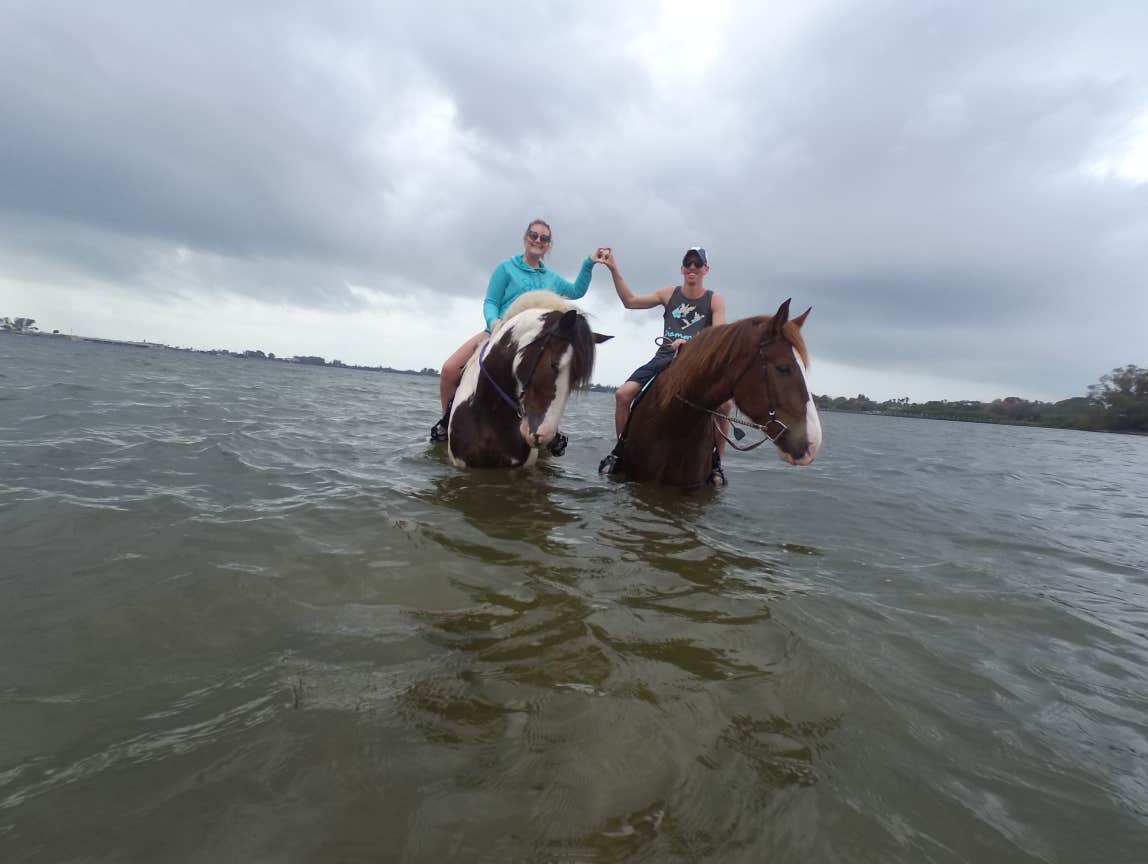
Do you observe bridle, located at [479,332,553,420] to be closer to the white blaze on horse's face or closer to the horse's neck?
the horse's neck

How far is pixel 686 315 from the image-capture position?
6.62 m

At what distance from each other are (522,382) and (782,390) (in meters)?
2.39

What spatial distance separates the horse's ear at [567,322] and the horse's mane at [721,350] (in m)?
1.26

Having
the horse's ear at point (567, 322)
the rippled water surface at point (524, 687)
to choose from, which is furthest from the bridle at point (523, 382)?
the rippled water surface at point (524, 687)

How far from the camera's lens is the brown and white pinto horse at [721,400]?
14.5 feet

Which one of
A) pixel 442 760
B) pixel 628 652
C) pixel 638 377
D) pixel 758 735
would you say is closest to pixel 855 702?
pixel 758 735

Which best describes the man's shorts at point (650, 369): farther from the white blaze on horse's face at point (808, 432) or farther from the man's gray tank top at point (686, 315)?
the white blaze on horse's face at point (808, 432)

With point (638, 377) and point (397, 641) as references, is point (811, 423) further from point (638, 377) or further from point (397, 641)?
point (397, 641)

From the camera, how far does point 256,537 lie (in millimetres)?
3137

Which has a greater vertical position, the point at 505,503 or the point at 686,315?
the point at 686,315

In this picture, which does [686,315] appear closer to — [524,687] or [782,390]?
[782,390]

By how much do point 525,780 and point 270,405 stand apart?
12124 millimetres

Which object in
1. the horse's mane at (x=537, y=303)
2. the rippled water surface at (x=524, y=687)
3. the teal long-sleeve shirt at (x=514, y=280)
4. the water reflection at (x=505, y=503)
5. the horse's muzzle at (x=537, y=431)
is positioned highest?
the teal long-sleeve shirt at (x=514, y=280)

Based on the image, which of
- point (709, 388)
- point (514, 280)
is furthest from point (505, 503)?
point (514, 280)
